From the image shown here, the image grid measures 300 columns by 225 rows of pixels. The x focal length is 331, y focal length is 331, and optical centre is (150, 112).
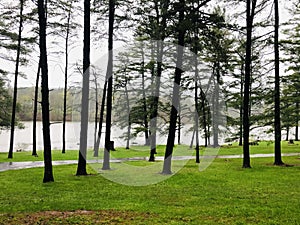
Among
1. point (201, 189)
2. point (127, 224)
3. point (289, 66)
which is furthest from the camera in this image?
point (289, 66)

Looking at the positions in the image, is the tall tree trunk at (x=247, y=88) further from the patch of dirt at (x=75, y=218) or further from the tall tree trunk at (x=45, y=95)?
the patch of dirt at (x=75, y=218)

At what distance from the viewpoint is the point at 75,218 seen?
6539mm

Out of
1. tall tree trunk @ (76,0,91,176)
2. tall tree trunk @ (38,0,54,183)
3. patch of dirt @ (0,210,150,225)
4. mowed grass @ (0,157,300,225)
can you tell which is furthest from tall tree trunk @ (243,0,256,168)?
patch of dirt @ (0,210,150,225)

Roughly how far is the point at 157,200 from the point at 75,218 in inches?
100

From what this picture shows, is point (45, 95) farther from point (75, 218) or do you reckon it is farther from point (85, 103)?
point (75, 218)

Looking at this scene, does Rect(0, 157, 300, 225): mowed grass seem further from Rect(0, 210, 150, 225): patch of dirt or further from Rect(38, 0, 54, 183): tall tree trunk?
Rect(38, 0, 54, 183): tall tree trunk

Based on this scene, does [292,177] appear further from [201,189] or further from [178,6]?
[178,6]

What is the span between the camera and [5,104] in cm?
2648

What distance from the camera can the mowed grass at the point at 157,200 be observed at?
6.57 m

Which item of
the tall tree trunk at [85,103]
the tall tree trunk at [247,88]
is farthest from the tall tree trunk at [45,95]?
the tall tree trunk at [247,88]

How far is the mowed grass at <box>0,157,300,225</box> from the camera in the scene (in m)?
6.57

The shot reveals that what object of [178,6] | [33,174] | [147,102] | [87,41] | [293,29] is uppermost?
[293,29]

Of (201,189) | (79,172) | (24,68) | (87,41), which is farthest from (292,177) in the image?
(24,68)

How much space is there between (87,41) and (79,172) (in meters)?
5.40
